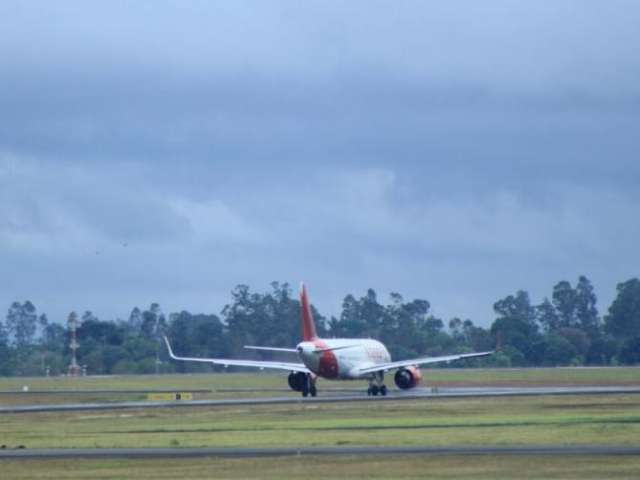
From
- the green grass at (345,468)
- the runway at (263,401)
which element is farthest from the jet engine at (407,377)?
the green grass at (345,468)

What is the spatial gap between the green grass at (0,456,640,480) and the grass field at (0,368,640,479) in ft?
0.10

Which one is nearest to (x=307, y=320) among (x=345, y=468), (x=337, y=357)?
(x=337, y=357)

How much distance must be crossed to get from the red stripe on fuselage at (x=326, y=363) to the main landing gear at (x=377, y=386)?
279 centimetres

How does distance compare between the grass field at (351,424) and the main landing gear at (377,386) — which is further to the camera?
the main landing gear at (377,386)

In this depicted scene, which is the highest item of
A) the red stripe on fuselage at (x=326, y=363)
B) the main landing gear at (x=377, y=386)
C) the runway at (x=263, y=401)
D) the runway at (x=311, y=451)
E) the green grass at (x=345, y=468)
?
the red stripe on fuselage at (x=326, y=363)

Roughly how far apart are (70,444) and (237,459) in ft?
37.8

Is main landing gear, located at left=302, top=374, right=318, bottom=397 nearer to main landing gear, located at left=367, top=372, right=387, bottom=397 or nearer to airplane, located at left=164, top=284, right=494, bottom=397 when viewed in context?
airplane, located at left=164, top=284, right=494, bottom=397

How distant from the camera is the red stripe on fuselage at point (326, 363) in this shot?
107438mm

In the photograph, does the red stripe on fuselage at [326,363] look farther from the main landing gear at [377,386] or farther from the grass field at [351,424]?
the grass field at [351,424]

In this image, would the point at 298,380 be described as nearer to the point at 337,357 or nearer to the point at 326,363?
the point at 326,363

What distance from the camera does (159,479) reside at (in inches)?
1704

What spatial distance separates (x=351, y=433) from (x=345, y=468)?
1459cm

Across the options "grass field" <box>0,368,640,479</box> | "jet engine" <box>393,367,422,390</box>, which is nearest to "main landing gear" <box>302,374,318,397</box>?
"jet engine" <box>393,367,422,390</box>

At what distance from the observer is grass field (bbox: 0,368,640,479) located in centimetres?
4438
